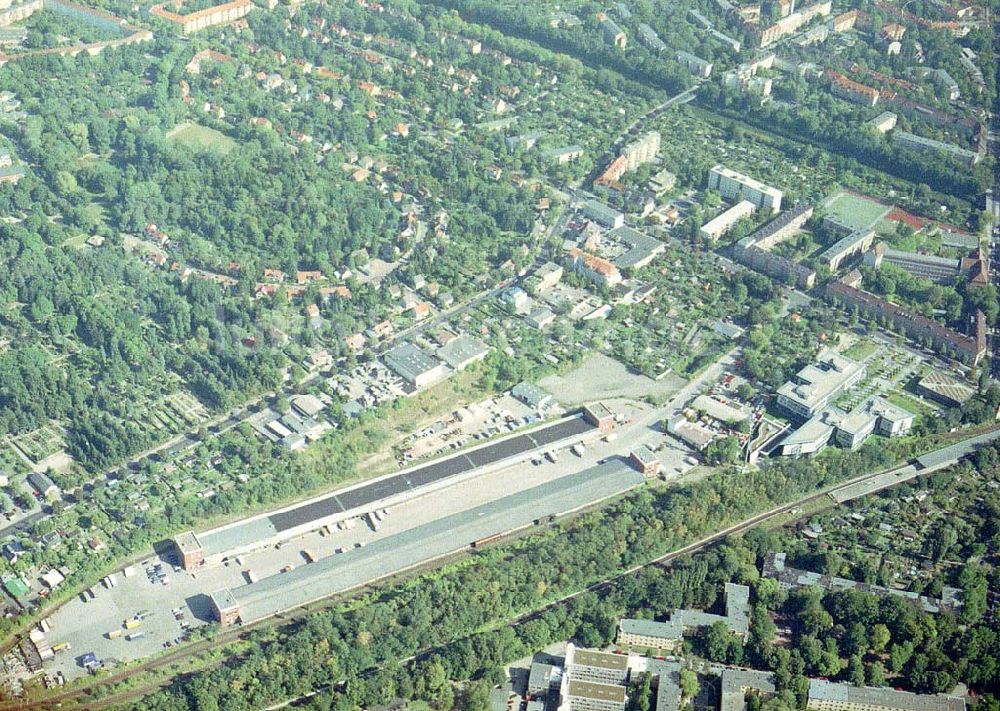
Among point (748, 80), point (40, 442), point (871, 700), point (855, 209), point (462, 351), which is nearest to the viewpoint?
point (871, 700)

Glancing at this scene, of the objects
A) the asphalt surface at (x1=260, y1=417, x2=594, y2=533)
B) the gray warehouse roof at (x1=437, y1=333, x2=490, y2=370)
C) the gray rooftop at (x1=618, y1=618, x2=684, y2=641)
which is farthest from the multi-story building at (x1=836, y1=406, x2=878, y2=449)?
the gray warehouse roof at (x1=437, y1=333, x2=490, y2=370)

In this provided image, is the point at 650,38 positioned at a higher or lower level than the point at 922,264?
higher

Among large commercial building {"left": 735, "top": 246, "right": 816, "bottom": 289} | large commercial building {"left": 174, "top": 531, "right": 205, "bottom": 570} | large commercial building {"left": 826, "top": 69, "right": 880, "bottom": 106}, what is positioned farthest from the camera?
large commercial building {"left": 826, "top": 69, "right": 880, "bottom": 106}

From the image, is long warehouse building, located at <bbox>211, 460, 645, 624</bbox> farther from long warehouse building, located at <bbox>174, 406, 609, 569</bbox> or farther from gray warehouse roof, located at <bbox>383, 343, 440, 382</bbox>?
gray warehouse roof, located at <bbox>383, 343, 440, 382</bbox>

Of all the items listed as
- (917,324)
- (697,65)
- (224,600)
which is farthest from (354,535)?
(697,65)

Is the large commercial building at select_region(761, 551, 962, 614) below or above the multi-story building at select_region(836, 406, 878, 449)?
below

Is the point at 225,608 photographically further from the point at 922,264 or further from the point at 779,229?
the point at 922,264
